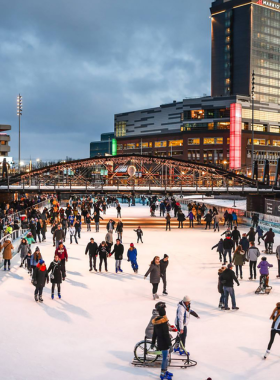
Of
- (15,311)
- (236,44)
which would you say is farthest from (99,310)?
(236,44)

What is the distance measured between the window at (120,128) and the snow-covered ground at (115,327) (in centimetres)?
13728

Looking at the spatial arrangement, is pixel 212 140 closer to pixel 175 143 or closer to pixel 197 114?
pixel 197 114

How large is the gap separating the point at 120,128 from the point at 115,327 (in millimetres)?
146606

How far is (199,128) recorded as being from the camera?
117812mm

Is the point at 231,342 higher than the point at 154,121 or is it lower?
lower

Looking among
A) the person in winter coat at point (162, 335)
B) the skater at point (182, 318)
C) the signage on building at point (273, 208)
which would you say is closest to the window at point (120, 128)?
the signage on building at point (273, 208)

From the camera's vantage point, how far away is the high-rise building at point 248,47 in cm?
12788

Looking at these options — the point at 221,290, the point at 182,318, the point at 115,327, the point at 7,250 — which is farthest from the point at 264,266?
the point at 7,250

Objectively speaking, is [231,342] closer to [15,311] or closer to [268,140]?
[15,311]

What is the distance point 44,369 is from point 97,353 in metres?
1.32

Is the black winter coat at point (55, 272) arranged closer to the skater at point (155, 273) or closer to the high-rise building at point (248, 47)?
the skater at point (155, 273)

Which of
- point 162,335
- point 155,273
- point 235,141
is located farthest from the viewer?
point 235,141

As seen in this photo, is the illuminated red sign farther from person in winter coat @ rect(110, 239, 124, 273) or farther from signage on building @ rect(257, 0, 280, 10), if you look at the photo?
signage on building @ rect(257, 0, 280, 10)

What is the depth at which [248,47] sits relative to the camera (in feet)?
420
